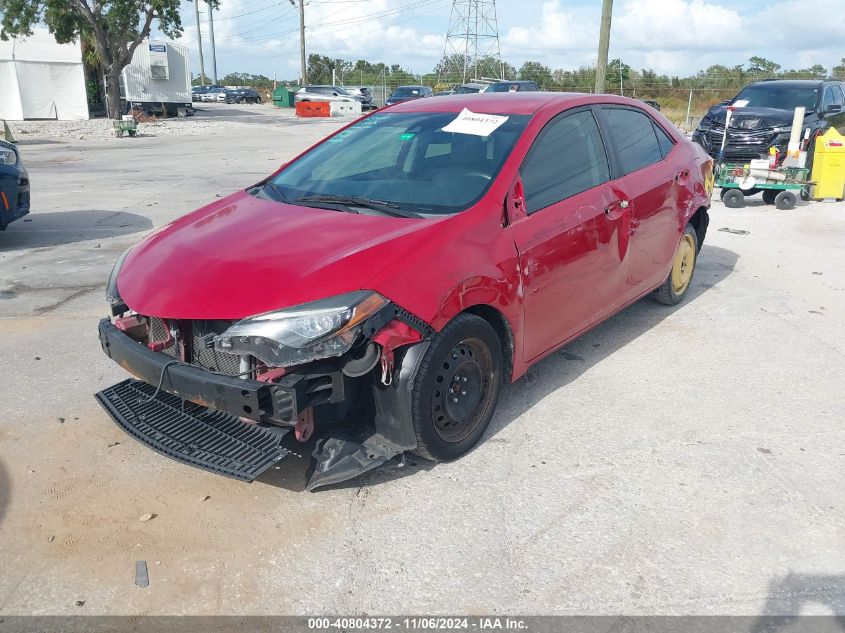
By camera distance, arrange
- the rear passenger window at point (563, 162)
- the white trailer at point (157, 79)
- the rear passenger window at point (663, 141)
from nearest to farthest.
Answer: the rear passenger window at point (563, 162) < the rear passenger window at point (663, 141) < the white trailer at point (157, 79)

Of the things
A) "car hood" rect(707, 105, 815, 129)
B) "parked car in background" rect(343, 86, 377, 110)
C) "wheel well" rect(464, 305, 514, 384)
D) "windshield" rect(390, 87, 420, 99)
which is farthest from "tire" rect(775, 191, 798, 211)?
"parked car in background" rect(343, 86, 377, 110)

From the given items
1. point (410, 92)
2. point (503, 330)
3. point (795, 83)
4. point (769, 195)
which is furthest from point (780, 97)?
point (410, 92)

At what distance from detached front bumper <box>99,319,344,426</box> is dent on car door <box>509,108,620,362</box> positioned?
4.08 feet

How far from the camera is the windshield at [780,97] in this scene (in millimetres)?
13219

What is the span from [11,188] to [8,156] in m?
0.48

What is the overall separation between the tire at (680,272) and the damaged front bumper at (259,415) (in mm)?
3246

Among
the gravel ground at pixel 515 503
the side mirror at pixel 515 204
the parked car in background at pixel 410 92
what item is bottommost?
the gravel ground at pixel 515 503

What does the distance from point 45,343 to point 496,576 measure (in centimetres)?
385

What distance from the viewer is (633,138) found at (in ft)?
16.3

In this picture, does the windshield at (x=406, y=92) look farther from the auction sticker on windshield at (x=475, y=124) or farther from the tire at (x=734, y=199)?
the auction sticker on windshield at (x=475, y=124)

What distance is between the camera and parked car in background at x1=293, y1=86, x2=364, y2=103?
41616 mm

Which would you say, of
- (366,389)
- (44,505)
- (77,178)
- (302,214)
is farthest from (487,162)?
(77,178)

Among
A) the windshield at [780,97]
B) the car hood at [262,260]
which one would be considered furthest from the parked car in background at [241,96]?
→ the car hood at [262,260]

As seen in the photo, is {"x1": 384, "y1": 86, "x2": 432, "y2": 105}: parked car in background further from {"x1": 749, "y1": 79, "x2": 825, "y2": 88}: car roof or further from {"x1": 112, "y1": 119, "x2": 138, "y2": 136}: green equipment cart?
{"x1": 749, "y1": 79, "x2": 825, "y2": 88}: car roof
